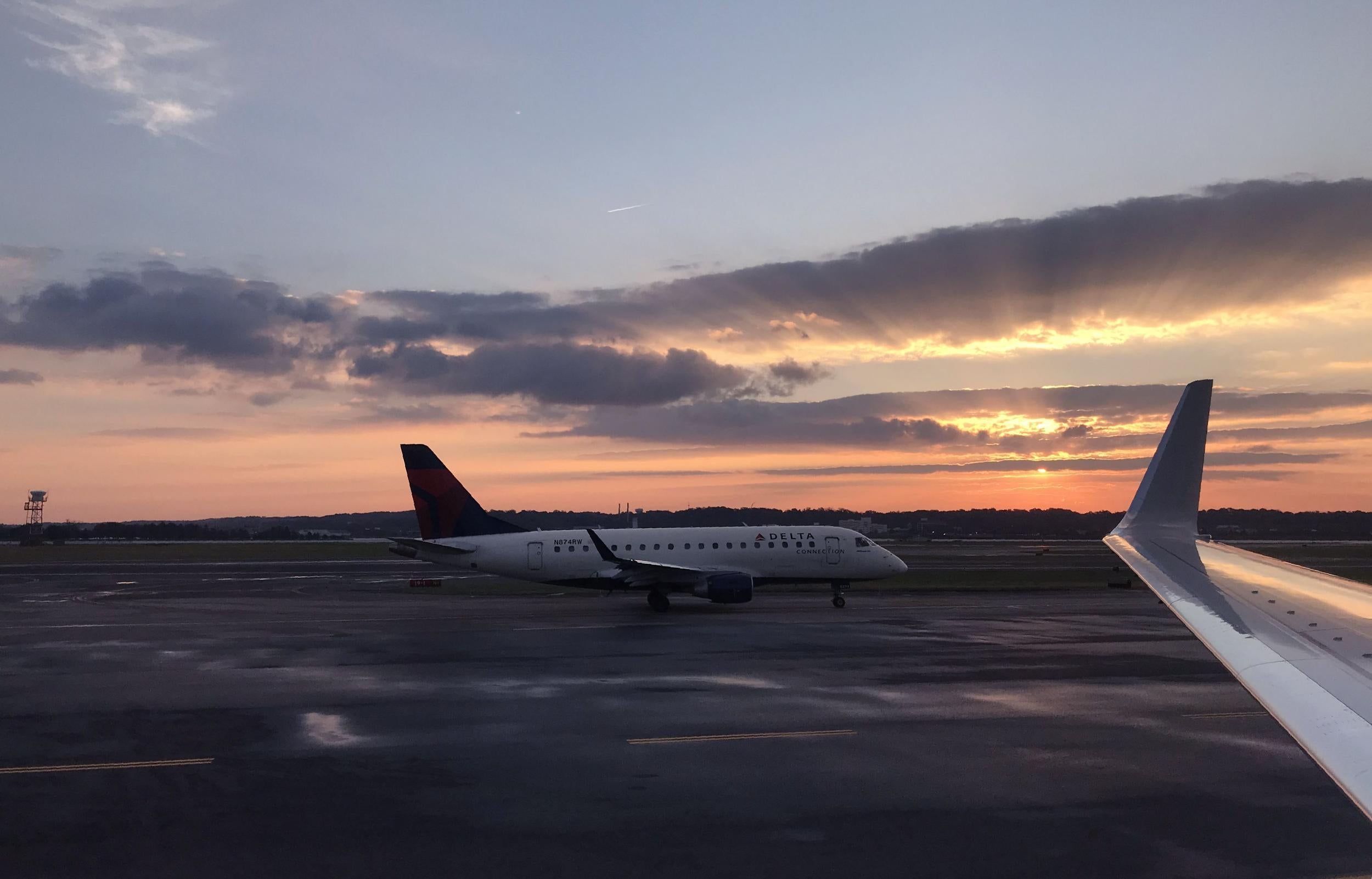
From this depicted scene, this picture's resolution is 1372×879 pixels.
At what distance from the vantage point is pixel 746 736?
14.5 metres

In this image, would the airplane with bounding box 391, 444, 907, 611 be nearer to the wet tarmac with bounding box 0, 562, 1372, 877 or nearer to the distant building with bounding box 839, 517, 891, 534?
the wet tarmac with bounding box 0, 562, 1372, 877

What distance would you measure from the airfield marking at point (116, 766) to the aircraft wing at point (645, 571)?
20857mm

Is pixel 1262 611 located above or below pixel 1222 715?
above

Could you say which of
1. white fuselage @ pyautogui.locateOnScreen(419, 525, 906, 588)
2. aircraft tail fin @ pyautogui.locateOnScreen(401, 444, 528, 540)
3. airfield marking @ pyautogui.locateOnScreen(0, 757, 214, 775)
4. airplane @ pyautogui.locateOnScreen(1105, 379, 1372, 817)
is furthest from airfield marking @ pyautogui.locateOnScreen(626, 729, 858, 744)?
aircraft tail fin @ pyautogui.locateOnScreen(401, 444, 528, 540)

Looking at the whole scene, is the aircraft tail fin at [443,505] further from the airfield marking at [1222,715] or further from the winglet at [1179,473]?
the winglet at [1179,473]

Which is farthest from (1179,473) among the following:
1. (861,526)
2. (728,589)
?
(861,526)

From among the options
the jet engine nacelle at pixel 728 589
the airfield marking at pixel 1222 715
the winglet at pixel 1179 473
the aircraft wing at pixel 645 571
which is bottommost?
the airfield marking at pixel 1222 715

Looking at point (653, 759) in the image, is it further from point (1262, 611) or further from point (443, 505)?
point (443, 505)

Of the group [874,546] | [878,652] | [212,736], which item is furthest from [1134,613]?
[212,736]

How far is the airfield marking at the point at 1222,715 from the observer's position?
15914 mm

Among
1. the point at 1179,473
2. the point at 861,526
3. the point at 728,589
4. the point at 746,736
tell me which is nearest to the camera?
the point at 1179,473

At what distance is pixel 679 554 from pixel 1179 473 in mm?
28485

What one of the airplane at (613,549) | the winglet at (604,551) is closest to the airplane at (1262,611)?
the winglet at (604,551)

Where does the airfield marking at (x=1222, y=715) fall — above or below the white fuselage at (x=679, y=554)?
below
